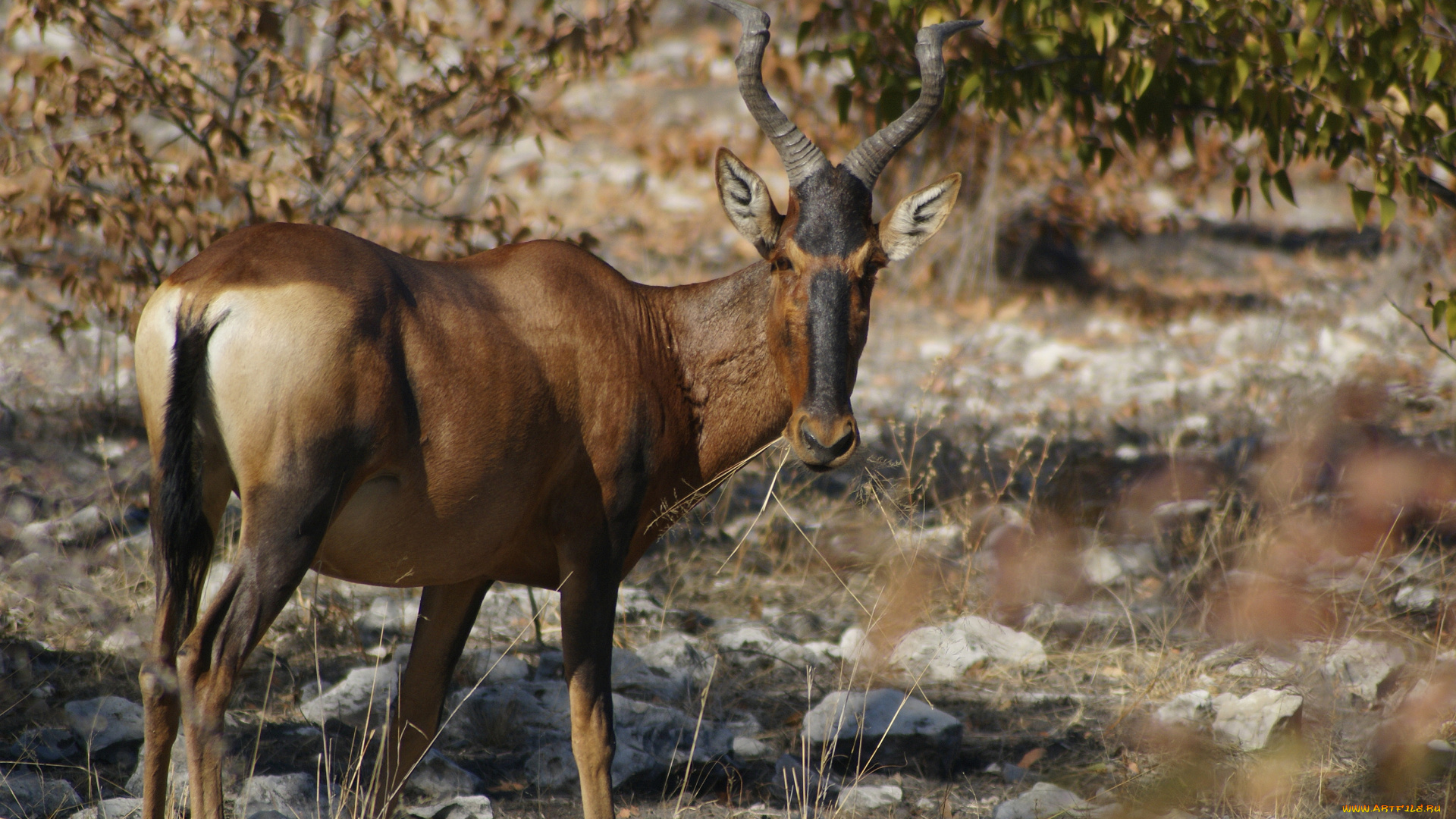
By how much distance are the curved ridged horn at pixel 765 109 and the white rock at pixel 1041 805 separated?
8.49 feet

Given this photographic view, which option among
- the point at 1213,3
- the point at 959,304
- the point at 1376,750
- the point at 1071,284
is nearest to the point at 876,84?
the point at 1213,3

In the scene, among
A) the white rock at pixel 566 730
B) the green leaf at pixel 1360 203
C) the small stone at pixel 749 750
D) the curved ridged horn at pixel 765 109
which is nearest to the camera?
the curved ridged horn at pixel 765 109

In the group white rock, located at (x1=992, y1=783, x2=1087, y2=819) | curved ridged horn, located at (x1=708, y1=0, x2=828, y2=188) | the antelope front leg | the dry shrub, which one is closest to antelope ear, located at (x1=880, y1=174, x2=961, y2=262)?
curved ridged horn, located at (x1=708, y1=0, x2=828, y2=188)

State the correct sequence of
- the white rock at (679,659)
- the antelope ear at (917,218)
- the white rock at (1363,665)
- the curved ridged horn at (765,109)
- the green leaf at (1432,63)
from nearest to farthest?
the curved ridged horn at (765,109)
the antelope ear at (917,218)
the green leaf at (1432,63)
the white rock at (1363,665)
the white rock at (679,659)

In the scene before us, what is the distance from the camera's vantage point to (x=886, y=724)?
5.53m

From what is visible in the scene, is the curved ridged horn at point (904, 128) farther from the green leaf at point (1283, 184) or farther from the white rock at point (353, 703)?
the white rock at point (353, 703)

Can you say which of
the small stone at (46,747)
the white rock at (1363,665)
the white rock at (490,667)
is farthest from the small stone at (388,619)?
the white rock at (1363,665)

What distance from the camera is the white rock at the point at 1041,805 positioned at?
189 inches

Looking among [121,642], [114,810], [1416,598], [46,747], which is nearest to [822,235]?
[114,810]

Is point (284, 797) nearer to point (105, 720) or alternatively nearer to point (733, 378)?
point (105, 720)

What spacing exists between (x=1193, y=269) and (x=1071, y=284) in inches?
88.2

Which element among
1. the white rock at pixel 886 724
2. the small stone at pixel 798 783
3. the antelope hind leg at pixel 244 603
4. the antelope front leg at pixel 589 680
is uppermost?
the antelope hind leg at pixel 244 603

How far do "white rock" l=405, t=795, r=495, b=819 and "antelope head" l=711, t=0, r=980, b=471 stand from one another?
1784mm

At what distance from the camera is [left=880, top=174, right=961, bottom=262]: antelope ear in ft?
16.5
